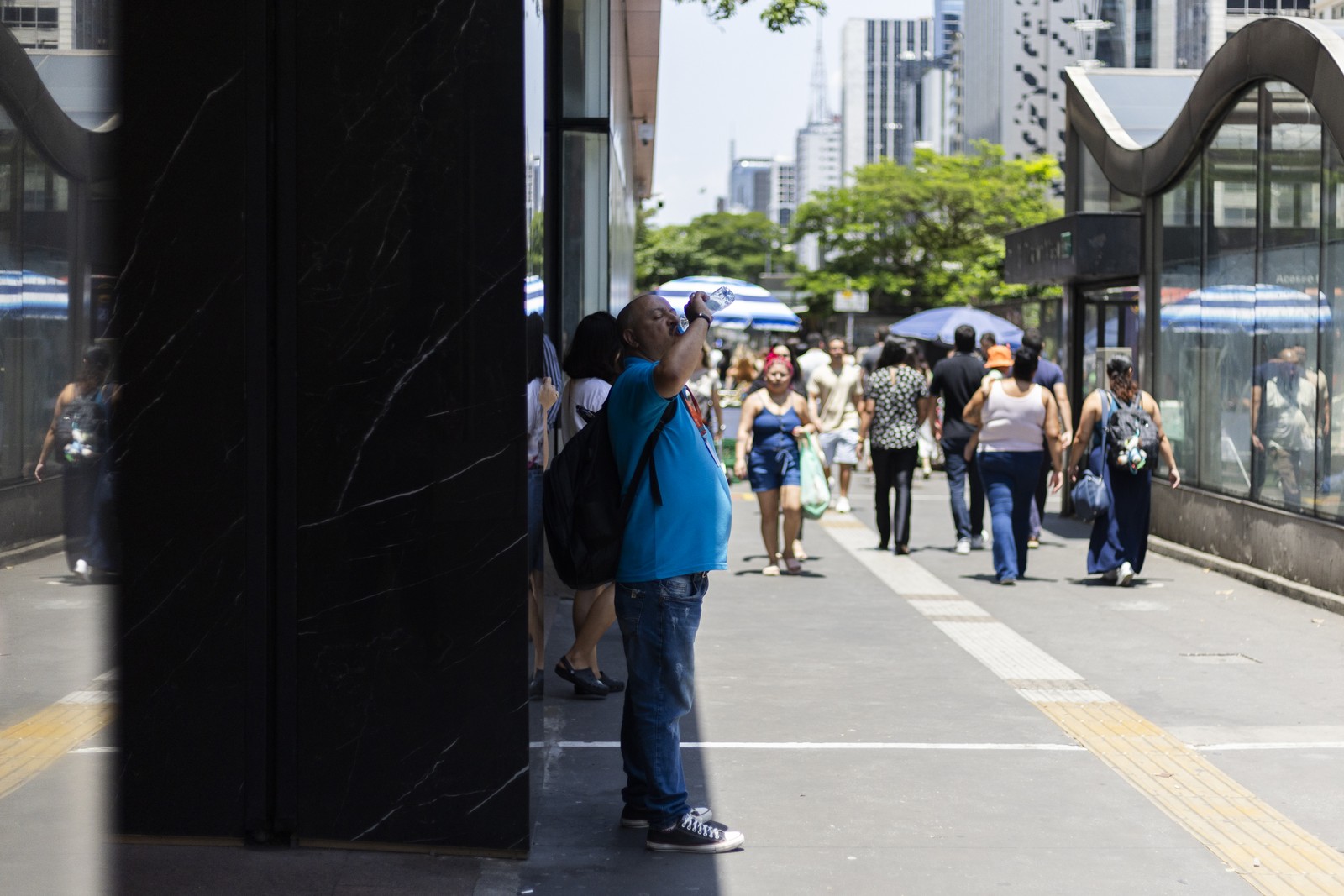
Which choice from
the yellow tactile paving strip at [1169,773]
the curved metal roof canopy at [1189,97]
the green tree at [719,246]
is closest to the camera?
the yellow tactile paving strip at [1169,773]

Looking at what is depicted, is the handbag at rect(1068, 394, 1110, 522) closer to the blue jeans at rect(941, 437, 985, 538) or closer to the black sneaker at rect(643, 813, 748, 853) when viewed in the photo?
the blue jeans at rect(941, 437, 985, 538)

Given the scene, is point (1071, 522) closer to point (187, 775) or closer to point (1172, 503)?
point (1172, 503)

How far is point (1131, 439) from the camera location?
10.9 metres

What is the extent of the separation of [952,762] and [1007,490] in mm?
5501

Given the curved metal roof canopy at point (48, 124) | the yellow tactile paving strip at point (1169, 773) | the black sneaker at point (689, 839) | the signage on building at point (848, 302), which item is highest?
the signage on building at point (848, 302)

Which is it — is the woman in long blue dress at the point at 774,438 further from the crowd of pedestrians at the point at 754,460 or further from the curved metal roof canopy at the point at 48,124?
the curved metal roof canopy at the point at 48,124

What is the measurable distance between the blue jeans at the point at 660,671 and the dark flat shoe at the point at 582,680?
7.27 feet

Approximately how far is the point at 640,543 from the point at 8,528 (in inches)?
71.8

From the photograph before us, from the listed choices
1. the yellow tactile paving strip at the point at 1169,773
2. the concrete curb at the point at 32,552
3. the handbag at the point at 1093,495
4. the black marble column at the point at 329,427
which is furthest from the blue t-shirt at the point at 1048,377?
the concrete curb at the point at 32,552

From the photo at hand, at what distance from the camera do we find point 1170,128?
1395cm

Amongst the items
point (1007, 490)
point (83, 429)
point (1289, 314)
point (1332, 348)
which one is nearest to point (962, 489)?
point (1007, 490)

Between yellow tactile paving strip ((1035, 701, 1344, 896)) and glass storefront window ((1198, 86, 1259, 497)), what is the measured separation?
5.75 m

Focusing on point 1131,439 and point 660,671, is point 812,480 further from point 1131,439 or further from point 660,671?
point 660,671

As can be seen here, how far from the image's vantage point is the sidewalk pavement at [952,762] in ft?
15.1
